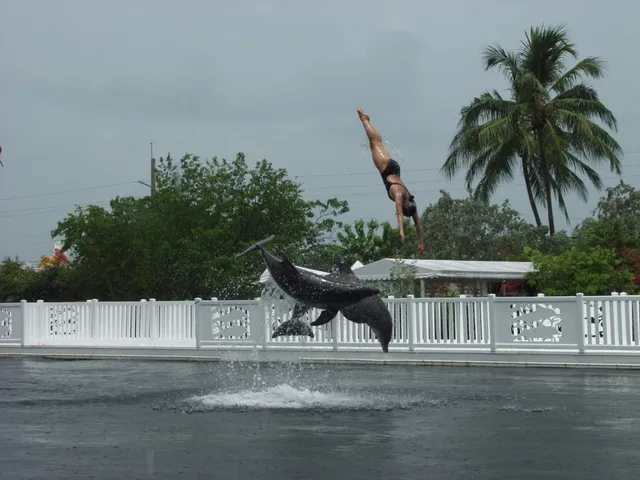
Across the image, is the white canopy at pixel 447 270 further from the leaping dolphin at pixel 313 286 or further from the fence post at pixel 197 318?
the leaping dolphin at pixel 313 286

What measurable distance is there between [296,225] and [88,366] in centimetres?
1756

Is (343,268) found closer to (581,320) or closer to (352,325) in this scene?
(581,320)

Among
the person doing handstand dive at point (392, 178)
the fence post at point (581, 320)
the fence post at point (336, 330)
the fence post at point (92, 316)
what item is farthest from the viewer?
the fence post at point (92, 316)

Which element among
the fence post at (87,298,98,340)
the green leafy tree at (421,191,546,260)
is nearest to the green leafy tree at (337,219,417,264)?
the green leafy tree at (421,191,546,260)

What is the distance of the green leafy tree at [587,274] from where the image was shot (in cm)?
3030

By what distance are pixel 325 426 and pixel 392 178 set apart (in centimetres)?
368

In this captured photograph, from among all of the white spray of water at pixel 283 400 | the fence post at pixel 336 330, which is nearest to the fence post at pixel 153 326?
the fence post at pixel 336 330

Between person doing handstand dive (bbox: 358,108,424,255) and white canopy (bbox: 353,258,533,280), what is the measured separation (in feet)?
56.7

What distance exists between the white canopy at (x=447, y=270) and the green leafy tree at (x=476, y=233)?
429 inches

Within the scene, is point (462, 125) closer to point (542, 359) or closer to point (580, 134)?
point (580, 134)

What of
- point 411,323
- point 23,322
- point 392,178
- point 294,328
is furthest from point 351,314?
point 23,322

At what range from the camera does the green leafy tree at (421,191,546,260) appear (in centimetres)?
4725

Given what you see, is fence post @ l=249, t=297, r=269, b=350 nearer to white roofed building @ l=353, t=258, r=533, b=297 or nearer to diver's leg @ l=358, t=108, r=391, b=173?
white roofed building @ l=353, t=258, r=533, b=297

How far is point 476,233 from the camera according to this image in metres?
48.5
